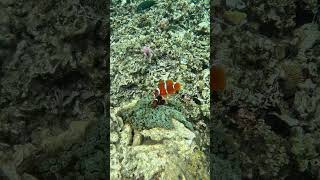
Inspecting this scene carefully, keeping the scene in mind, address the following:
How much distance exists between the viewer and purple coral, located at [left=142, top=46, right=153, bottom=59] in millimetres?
3385

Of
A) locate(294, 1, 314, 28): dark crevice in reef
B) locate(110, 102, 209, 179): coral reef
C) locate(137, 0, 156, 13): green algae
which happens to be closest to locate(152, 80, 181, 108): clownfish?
locate(110, 102, 209, 179): coral reef

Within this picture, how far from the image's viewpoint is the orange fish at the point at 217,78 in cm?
343

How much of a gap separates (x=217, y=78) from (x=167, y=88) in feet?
A: 1.13

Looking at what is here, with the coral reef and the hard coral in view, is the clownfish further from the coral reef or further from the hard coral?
the coral reef

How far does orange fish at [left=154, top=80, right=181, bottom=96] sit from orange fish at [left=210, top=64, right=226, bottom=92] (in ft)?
0.77

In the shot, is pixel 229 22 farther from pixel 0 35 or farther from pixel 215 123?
pixel 0 35

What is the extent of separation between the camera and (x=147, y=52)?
3.38 m

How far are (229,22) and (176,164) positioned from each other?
98cm

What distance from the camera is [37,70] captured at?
11.4ft

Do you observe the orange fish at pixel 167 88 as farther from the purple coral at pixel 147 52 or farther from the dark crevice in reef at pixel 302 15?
the dark crevice in reef at pixel 302 15

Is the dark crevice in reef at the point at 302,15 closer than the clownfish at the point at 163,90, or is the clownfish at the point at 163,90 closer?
the clownfish at the point at 163,90

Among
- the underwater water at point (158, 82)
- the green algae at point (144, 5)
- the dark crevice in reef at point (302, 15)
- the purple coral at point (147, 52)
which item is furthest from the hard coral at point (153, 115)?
the dark crevice in reef at point (302, 15)

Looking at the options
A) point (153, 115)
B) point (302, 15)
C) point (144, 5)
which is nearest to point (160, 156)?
point (153, 115)

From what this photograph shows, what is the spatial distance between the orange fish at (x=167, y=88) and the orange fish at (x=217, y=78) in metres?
0.24
